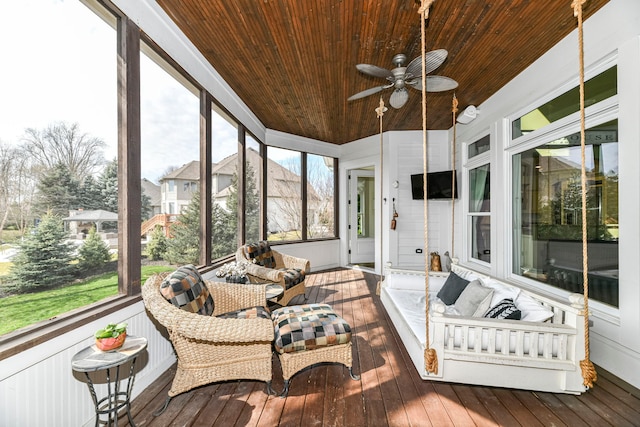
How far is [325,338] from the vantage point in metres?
2.09

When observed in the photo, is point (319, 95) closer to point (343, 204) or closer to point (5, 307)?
point (343, 204)

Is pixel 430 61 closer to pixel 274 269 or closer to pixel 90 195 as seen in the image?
pixel 90 195

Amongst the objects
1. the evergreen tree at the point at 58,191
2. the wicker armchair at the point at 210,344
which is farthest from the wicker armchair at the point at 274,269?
the evergreen tree at the point at 58,191

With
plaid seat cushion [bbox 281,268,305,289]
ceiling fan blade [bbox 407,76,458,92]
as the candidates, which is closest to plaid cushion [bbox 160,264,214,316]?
plaid seat cushion [bbox 281,268,305,289]

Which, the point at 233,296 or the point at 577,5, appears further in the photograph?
the point at 233,296

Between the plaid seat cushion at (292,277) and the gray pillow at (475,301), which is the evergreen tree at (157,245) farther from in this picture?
the gray pillow at (475,301)

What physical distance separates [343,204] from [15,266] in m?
5.62

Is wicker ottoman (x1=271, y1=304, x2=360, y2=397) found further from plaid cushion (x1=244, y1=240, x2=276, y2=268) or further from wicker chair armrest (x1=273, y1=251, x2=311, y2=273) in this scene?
wicker chair armrest (x1=273, y1=251, x2=311, y2=273)

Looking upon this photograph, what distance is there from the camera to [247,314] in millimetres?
2303

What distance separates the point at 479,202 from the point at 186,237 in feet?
14.1

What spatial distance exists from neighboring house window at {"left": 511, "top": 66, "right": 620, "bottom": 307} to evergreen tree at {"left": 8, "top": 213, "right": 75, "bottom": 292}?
3.96m

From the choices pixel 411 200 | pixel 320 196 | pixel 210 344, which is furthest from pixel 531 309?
pixel 320 196

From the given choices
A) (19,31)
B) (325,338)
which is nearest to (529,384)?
(325,338)

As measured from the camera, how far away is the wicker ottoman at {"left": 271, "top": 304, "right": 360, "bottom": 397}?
79.8 inches
